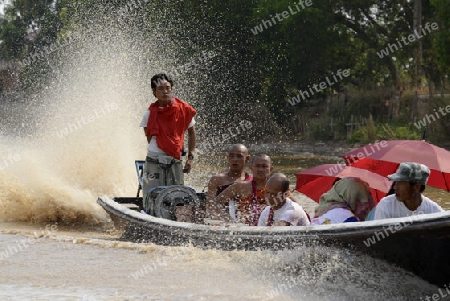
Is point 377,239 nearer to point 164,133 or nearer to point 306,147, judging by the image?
point 164,133

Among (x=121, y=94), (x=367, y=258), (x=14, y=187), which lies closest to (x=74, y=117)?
(x=121, y=94)

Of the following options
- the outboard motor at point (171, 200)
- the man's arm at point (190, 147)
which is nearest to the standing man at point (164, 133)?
the man's arm at point (190, 147)

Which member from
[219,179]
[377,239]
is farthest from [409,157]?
[219,179]

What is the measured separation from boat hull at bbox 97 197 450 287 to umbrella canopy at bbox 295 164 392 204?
927mm

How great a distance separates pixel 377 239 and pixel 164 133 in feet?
9.96

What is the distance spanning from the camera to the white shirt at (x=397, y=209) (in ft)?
21.0

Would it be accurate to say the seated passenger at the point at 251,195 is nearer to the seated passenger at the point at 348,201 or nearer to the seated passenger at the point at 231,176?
the seated passenger at the point at 231,176

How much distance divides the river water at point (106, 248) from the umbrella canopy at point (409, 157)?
46.1 inches

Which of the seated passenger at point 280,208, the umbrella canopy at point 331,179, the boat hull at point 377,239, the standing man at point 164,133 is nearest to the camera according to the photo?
the boat hull at point 377,239

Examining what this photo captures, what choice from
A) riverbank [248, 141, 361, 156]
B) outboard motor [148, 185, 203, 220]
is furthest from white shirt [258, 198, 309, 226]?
riverbank [248, 141, 361, 156]

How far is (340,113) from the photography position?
2755cm

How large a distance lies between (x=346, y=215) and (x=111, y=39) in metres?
14.3

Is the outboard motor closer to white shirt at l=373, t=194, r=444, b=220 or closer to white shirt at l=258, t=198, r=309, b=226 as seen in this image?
white shirt at l=258, t=198, r=309, b=226

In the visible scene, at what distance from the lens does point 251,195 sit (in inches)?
294
